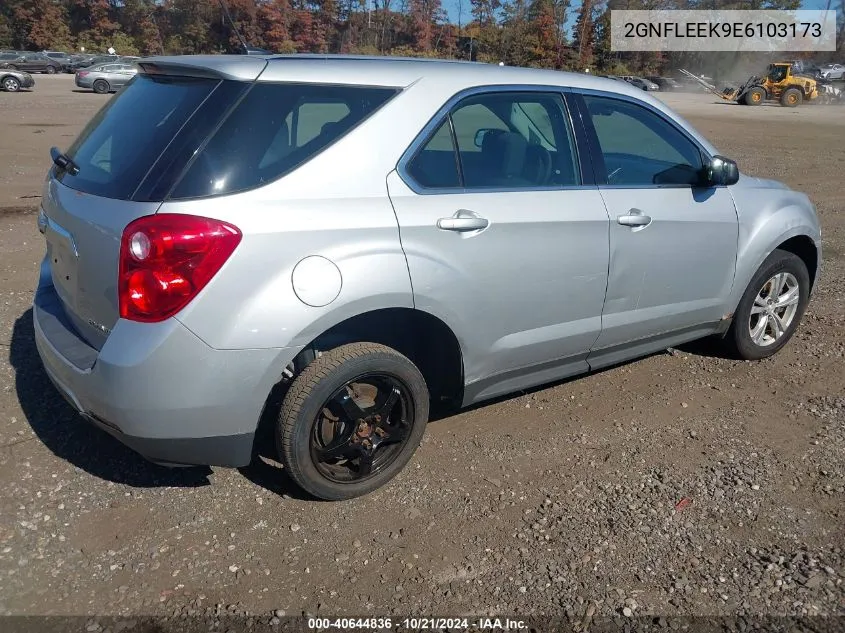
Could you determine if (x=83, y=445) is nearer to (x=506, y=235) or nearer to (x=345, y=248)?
(x=345, y=248)

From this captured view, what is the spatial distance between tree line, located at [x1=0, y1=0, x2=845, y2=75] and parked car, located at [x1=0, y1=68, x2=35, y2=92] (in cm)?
2951

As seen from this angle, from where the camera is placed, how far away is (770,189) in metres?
4.44

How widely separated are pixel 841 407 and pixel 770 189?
1.36 meters

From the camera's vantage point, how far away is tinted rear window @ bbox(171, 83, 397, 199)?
8.55 feet

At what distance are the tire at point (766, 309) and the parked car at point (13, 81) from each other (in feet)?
109

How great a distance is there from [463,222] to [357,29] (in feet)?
238

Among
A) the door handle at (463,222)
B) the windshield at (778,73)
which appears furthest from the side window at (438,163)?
the windshield at (778,73)

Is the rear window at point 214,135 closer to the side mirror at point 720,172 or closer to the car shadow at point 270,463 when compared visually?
the car shadow at point 270,463

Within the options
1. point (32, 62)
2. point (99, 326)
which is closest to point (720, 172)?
point (99, 326)

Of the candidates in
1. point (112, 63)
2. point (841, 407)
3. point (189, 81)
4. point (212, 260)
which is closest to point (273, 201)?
point (212, 260)

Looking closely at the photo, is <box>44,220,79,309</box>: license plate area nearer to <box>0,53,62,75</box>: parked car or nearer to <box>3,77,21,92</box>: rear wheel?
<box>3,77,21,92</box>: rear wheel

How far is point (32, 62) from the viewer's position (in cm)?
4659

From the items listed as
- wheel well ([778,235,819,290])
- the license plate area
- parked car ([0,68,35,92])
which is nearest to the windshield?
parked car ([0,68,35,92])

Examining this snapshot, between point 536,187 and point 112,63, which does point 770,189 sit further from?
point 112,63
